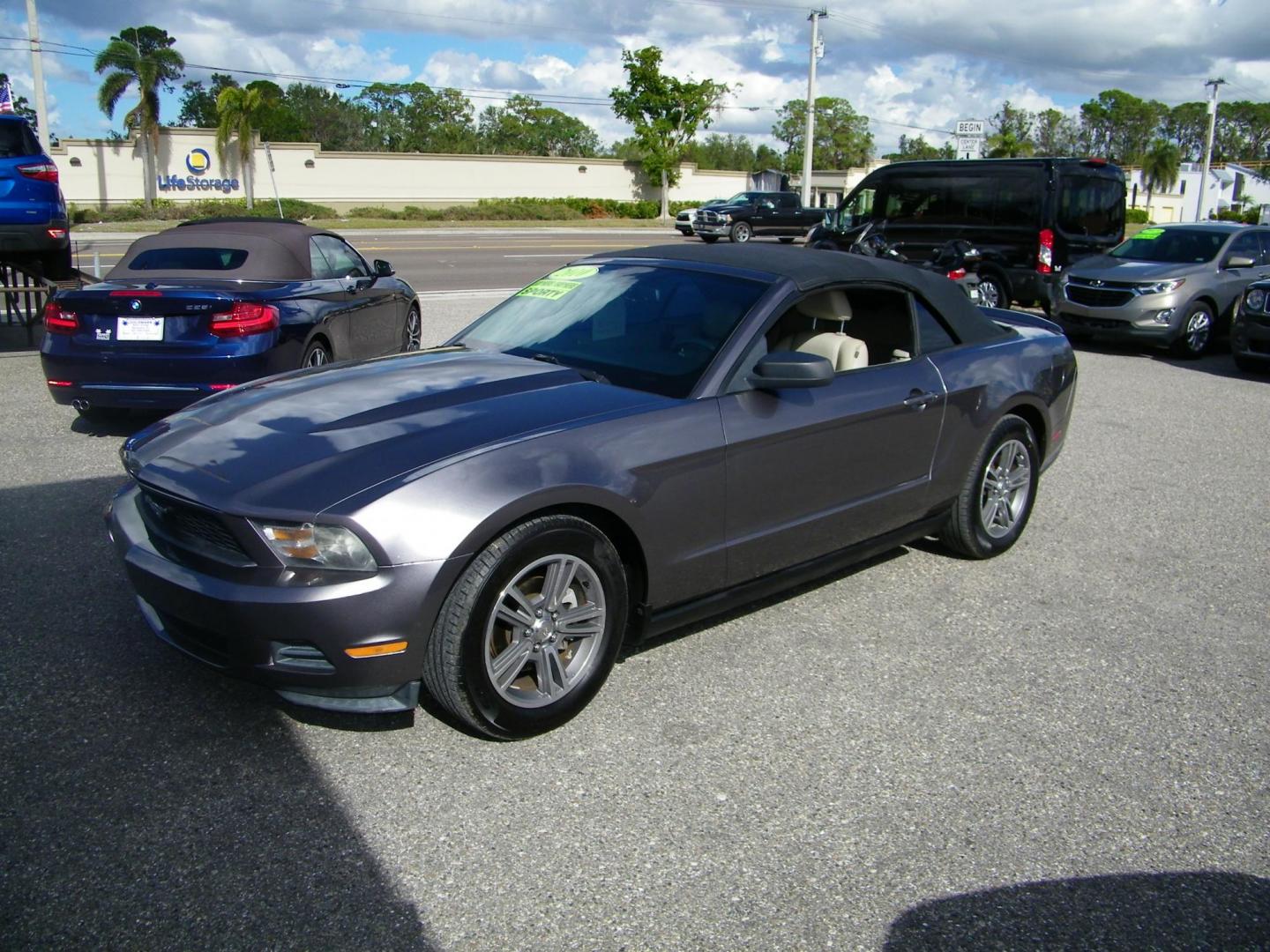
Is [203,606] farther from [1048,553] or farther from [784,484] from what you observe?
[1048,553]

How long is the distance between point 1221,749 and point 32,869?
12.1 feet

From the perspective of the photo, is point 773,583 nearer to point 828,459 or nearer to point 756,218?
point 828,459

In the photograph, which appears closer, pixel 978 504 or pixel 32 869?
pixel 32 869

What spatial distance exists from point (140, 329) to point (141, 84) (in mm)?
46448

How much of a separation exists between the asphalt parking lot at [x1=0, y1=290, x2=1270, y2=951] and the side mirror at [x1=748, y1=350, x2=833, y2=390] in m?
1.09

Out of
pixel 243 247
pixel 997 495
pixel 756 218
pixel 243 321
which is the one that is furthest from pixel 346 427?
pixel 756 218

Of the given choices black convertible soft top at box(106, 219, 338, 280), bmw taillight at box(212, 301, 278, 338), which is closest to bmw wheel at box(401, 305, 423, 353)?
black convertible soft top at box(106, 219, 338, 280)

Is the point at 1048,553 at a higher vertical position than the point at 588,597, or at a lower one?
lower

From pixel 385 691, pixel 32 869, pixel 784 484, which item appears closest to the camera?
pixel 32 869

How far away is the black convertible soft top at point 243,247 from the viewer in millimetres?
7523

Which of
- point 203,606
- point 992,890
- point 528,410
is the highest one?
point 528,410

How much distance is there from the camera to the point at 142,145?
46.9 metres

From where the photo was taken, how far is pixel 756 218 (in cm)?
3362

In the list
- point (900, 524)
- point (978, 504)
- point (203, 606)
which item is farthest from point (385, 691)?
point (978, 504)
